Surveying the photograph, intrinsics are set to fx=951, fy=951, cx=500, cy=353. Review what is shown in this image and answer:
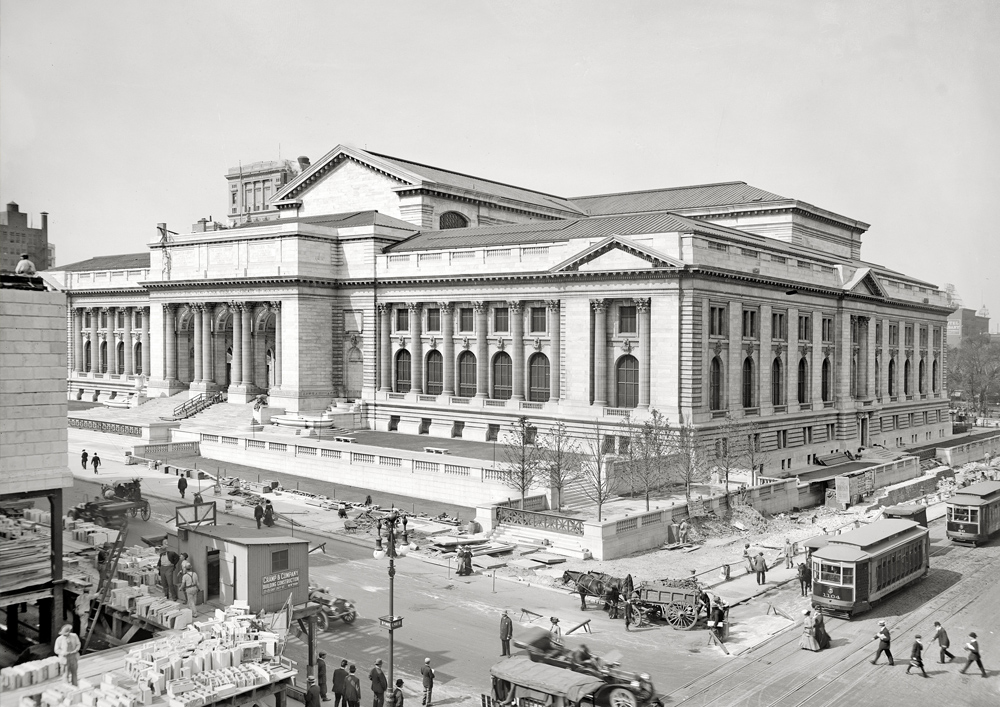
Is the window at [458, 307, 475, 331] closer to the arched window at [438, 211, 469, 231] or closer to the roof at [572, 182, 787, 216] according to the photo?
the arched window at [438, 211, 469, 231]

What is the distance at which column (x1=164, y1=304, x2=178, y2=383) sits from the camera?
8475 cm

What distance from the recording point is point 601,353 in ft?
204

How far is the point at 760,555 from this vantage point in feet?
128

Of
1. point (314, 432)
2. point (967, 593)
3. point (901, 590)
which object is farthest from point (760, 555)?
point (314, 432)

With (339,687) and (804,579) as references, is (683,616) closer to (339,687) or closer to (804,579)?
(804,579)

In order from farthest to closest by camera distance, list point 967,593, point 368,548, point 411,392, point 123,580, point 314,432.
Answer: point 411,392 → point 314,432 → point 368,548 → point 967,593 → point 123,580

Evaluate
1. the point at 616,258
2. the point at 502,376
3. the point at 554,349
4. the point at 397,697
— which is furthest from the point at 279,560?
the point at 502,376

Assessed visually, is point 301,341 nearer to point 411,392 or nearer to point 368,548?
point 411,392

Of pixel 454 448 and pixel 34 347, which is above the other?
pixel 34 347

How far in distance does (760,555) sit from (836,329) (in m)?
42.0

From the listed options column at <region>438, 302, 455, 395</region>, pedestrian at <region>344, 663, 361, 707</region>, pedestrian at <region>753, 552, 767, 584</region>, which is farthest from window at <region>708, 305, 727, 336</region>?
pedestrian at <region>344, 663, 361, 707</region>

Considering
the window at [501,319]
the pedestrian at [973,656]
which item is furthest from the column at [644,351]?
the pedestrian at [973,656]

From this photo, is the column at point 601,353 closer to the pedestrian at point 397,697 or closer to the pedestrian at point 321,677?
the pedestrian at point 321,677

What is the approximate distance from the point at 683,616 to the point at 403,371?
47.1 m
